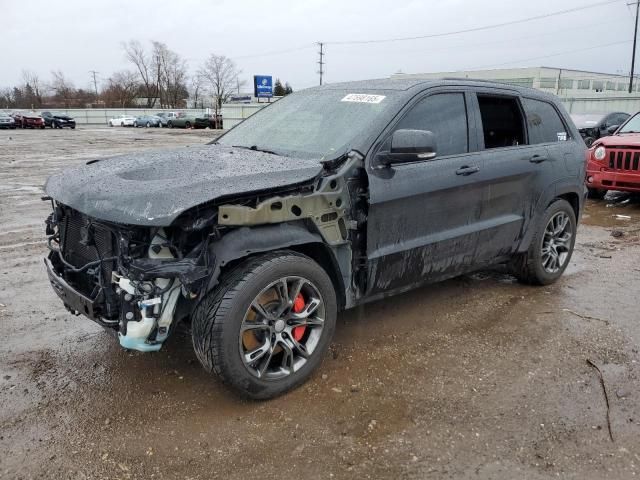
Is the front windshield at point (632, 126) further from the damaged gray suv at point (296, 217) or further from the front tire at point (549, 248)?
the damaged gray suv at point (296, 217)

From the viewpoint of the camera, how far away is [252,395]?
313 cm

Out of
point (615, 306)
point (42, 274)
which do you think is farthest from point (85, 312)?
point (615, 306)

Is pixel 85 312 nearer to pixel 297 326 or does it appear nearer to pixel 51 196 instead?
pixel 51 196

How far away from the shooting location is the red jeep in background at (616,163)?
29.9 ft

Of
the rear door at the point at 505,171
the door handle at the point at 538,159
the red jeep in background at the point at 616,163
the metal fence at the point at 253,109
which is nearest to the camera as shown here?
the rear door at the point at 505,171

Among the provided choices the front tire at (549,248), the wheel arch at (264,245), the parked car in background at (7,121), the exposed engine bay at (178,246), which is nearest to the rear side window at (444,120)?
the exposed engine bay at (178,246)

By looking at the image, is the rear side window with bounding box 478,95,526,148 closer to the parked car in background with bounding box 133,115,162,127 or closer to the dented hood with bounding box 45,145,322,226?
the dented hood with bounding box 45,145,322,226

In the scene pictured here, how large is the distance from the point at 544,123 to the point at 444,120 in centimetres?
145

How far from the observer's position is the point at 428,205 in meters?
3.86

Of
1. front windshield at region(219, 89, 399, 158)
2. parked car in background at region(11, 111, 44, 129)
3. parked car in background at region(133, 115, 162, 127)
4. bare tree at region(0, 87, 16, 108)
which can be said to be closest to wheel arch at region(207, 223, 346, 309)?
front windshield at region(219, 89, 399, 158)

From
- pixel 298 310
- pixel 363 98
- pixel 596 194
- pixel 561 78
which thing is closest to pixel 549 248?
pixel 363 98

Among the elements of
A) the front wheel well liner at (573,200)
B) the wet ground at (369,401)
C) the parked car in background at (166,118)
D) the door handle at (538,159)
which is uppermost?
the parked car in background at (166,118)

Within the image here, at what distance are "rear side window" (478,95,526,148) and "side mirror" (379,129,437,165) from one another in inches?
43.1

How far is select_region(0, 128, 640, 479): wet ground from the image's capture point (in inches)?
106
